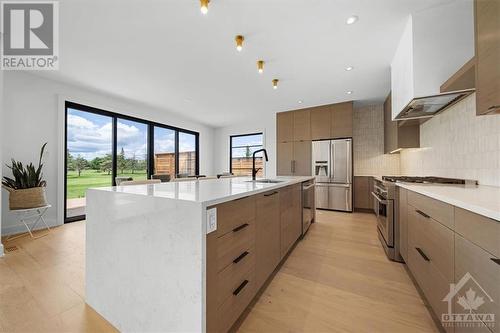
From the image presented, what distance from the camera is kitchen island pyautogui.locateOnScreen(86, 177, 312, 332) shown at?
0.90 meters

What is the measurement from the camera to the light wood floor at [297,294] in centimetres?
127

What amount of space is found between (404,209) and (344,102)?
3.35 m

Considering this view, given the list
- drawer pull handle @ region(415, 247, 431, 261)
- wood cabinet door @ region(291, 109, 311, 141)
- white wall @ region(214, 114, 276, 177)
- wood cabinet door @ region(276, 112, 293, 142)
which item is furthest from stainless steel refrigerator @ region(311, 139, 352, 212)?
drawer pull handle @ region(415, 247, 431, 261)

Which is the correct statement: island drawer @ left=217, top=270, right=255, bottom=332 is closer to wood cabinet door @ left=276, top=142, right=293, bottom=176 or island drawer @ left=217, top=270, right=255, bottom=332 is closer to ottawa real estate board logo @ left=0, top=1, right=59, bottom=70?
ottawa real estate board logo @ left=0, top=1, right=59, bottom=70

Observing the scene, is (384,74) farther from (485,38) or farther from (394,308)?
(394,308)

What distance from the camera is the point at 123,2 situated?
1.79 meters

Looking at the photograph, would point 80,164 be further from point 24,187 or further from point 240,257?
point 240,257

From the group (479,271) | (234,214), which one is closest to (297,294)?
(234,214)

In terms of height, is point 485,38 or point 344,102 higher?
point 344,102

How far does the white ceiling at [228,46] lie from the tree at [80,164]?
57.9 inches

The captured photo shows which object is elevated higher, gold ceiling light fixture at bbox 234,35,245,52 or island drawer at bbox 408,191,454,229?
gold ceiling light fixture at bbox 234,35,245,52

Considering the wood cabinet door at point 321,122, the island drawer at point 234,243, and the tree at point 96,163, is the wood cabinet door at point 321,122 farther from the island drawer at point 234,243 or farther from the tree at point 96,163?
the tree at point 96,163

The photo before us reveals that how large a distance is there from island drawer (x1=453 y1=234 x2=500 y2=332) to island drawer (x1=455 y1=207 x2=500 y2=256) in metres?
0.03

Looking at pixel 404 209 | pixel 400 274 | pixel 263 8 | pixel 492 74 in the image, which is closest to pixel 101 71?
pixel 263 8
